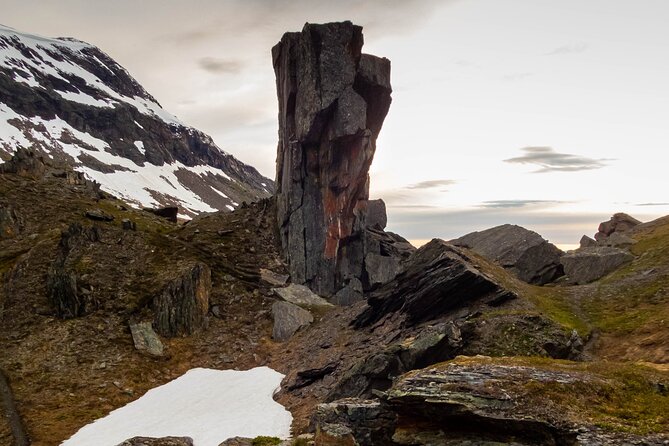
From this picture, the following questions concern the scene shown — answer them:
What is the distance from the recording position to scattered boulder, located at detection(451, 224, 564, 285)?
4669cm

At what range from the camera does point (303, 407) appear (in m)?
31.3

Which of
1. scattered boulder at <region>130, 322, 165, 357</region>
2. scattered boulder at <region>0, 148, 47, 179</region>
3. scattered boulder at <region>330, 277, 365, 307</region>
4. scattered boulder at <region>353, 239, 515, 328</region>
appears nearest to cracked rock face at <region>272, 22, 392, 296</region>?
scattered boulder at <region>330, 277, 365, 307</region>

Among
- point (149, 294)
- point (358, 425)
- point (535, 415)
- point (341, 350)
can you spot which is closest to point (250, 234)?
point (149, 294)

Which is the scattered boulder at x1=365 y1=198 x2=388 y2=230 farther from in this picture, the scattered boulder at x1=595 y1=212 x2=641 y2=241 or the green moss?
the green moss

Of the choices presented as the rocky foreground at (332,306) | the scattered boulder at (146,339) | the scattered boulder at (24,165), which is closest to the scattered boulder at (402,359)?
the rocky foreground at (332,306)

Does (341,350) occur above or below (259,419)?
above

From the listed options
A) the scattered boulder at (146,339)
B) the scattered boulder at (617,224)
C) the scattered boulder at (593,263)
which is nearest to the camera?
the scattered boulder at (146,339)

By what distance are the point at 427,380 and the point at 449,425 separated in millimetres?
1823

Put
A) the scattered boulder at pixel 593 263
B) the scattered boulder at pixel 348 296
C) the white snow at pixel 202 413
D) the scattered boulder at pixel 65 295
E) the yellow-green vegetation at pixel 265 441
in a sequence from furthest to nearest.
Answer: the scattered boulder at pixel 348 296, the scattered boulder at pixel 65 295, the scattered boulder at pixel 593 263, the white snow at pixel 202 413, the yellow-green vegetation at pixel 265 441

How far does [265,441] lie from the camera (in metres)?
25.8

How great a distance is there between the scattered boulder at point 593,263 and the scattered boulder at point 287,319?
94.6ft

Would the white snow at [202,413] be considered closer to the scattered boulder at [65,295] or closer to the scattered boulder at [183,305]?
the scattered boulder at [183,305]

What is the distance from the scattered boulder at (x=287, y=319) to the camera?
47.5 metres

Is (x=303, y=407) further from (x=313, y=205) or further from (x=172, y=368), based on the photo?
(x=313, y=205)
